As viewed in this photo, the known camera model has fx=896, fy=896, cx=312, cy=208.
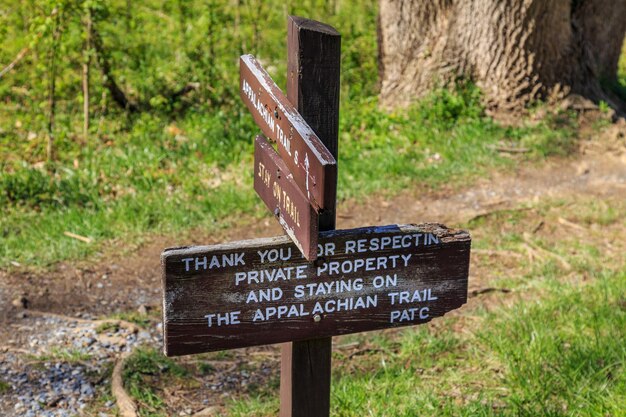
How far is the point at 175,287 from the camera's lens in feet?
8.38

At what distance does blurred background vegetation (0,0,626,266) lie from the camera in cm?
666

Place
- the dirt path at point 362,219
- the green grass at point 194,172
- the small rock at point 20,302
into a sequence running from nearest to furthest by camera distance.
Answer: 1. the small rock at point 20,302
2. the dirt path at point 362,219
3. the green grass at point 194,172

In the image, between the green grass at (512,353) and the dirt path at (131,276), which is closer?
the green grass at (512,353)

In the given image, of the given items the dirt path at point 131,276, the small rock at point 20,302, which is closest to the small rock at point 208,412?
the dirt path at point 131,276

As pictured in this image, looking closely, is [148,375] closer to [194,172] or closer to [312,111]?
[312,111]

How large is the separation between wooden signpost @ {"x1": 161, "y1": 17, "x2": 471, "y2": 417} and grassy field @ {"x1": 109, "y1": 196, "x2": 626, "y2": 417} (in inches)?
47.3

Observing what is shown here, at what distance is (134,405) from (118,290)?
1.60 metres

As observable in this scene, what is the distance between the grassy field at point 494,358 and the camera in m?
3.94

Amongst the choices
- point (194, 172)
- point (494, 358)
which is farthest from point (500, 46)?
point (494, 358)

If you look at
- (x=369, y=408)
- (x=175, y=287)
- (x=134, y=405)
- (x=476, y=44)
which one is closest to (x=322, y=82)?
(x=175, y=287)

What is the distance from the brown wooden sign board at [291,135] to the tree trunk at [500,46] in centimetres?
536

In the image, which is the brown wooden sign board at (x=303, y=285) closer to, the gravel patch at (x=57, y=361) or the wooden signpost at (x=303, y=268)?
the wooden signpost at (x=303, y=268)

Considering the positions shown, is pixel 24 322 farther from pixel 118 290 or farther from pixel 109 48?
pixel 109 48

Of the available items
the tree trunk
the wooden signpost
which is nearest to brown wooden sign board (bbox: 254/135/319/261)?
the wooden signpost
